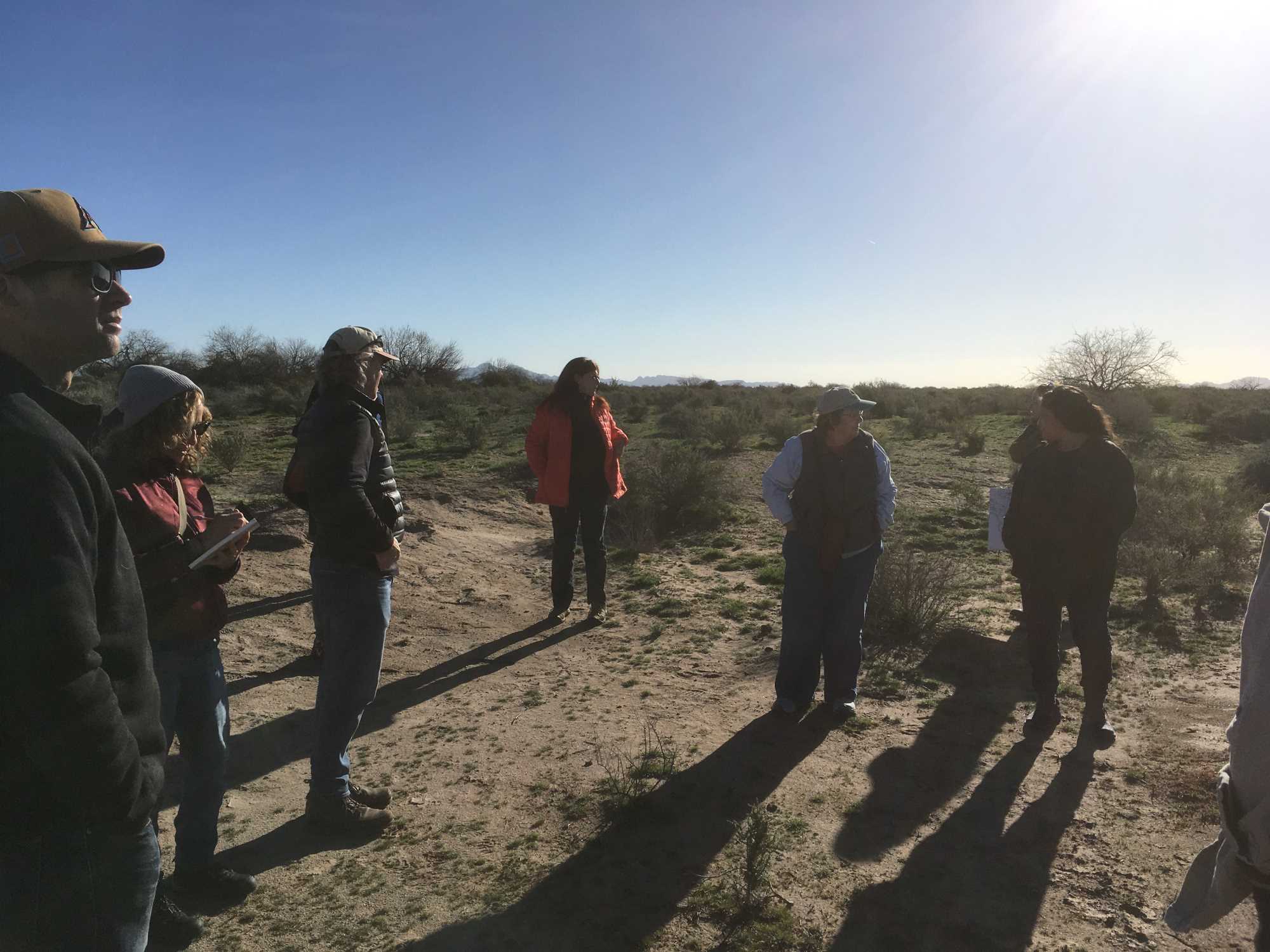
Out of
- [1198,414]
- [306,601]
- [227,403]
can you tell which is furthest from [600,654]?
[1198,414]

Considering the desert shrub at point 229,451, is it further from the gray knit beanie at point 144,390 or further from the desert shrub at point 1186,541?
the desert shrub at point 1186,541

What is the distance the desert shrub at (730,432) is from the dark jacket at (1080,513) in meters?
11.4

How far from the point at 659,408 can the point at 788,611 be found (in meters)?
21.2

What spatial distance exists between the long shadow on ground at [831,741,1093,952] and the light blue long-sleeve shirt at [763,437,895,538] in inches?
55.9

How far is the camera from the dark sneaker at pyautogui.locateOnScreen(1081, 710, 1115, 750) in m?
4.04

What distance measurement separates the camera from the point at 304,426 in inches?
117

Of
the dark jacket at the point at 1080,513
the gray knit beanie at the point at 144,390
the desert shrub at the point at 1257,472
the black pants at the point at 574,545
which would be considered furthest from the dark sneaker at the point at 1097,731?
the desert shrub at the point at 1257,472

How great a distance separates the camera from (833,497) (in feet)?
13.5

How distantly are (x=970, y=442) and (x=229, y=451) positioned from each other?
1404cm

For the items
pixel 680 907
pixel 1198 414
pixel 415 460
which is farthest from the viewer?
pixel 1198 414

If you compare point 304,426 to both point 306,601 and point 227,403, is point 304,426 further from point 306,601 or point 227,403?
point 227,403

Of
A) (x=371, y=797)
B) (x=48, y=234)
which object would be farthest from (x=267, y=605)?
(x=48, y=234)

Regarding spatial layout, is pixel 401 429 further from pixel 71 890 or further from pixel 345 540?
pixel 71 890

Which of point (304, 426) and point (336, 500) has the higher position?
point (304, 426)
